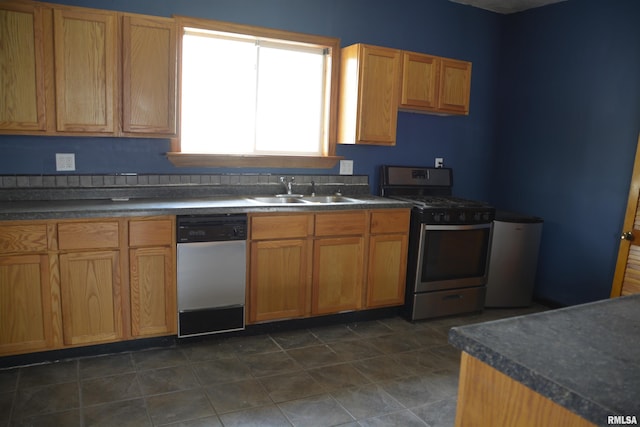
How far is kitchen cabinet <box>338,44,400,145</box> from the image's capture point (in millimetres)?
3826

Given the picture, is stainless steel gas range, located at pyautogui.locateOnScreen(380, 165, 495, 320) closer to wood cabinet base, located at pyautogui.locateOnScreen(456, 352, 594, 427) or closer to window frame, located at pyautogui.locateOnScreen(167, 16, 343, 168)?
window frame, located at pyautogui.locateOnScreen(167, 16, 343, 168)

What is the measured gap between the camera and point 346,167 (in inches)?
166

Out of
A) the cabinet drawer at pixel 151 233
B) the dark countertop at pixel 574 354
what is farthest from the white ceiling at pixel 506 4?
the dark countertop at pixel 574 354

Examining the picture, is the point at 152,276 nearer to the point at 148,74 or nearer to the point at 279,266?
the point at 279,266

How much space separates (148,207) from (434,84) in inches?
99.8

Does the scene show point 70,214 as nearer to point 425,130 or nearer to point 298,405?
point 298,405

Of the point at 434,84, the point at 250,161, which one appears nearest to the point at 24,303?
the point at 250,161

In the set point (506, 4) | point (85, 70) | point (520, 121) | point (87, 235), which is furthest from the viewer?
point (520, 121)

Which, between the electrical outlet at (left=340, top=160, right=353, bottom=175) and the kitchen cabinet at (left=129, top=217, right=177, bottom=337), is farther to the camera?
the electrical outlet at (left=340, top=160, right=353, bottom=175)

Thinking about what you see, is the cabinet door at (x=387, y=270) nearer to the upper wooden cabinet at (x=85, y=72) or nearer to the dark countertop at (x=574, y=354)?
the upper wooden cabinet at (x=85, y=72)

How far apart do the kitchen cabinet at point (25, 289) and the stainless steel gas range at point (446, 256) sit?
8.19ft

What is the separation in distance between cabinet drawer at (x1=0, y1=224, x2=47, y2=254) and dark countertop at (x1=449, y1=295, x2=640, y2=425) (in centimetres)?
242

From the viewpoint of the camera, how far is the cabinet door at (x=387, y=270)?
148 inches

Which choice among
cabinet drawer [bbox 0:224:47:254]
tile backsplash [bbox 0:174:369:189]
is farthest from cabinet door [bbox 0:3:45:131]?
cabinet drawer [bbox 0:224:47:254]
